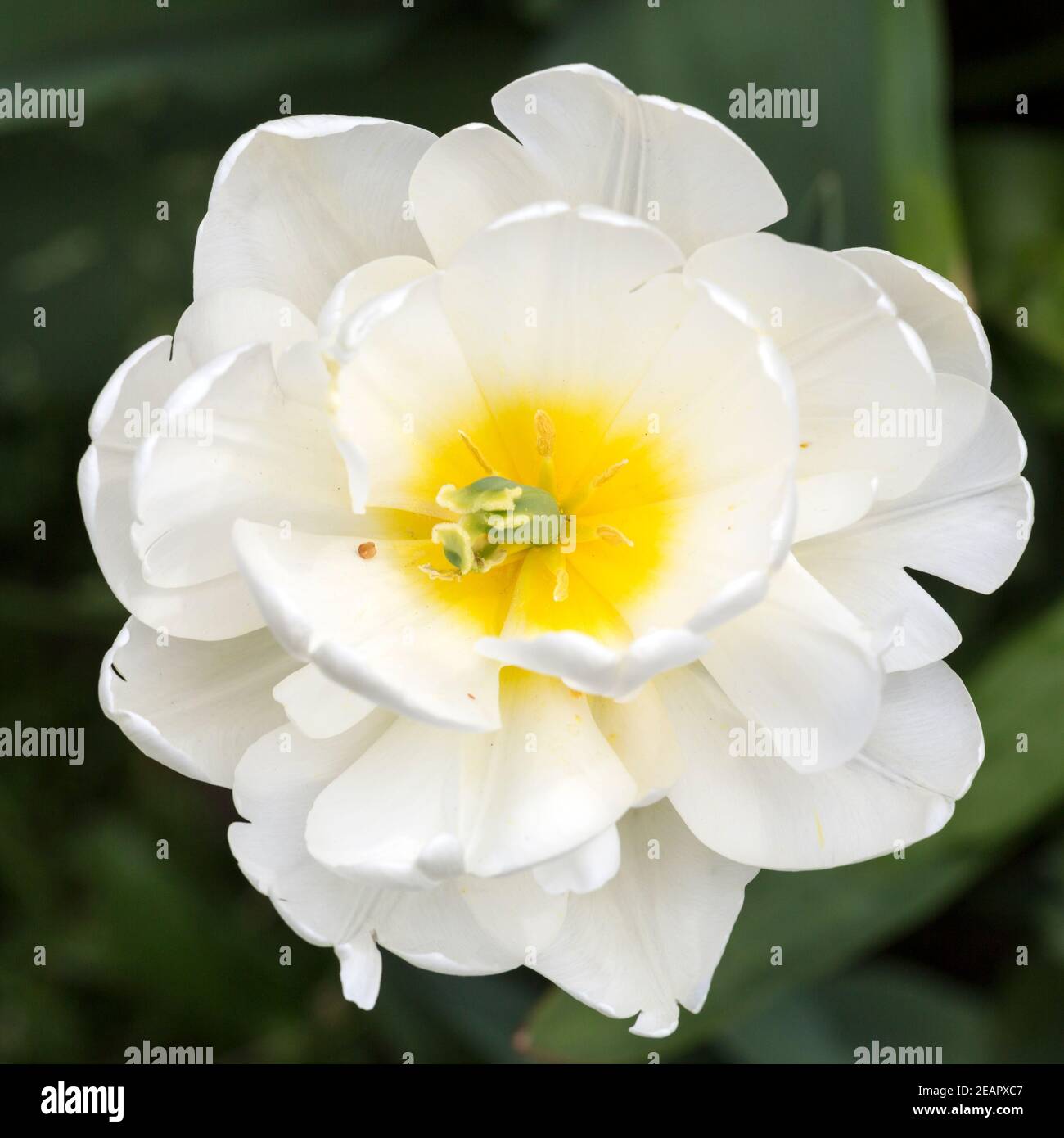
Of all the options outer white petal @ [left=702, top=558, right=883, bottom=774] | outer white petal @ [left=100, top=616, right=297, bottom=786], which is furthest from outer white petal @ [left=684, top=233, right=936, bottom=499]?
outer white petal @ [left=100, top=616, right=297, bottom=786]

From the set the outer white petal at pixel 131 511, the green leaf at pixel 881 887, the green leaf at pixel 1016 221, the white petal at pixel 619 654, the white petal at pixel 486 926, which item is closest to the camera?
the white petal at pixel 619 654

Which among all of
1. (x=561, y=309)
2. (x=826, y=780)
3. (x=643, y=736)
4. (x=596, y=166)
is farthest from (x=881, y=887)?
(x=596, y=166)

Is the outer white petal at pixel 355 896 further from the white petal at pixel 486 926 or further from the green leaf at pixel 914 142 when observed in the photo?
the green leaf at pixel 914 142

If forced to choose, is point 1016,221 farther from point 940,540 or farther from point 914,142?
point 940,540

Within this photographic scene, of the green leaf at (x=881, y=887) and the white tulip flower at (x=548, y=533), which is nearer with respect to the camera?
the white tulip flower at (x=548, y=533)

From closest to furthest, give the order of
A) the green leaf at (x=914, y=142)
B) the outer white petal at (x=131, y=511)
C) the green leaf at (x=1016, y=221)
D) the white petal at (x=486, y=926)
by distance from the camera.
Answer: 1. the outer white petal at (x=131, y=511)
2. the white petal at (x=486, y=926)
3. the green leaf at (x=914, y=142)
4. the green leaf at (x=1016, y=221)

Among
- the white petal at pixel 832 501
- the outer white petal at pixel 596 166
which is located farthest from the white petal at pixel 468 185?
the white petal at pixel 832 501

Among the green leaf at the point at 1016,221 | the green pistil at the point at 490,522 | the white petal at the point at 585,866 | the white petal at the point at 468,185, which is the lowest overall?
the white petal at the point at 585,866

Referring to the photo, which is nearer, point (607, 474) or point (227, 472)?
point (227, 472)
